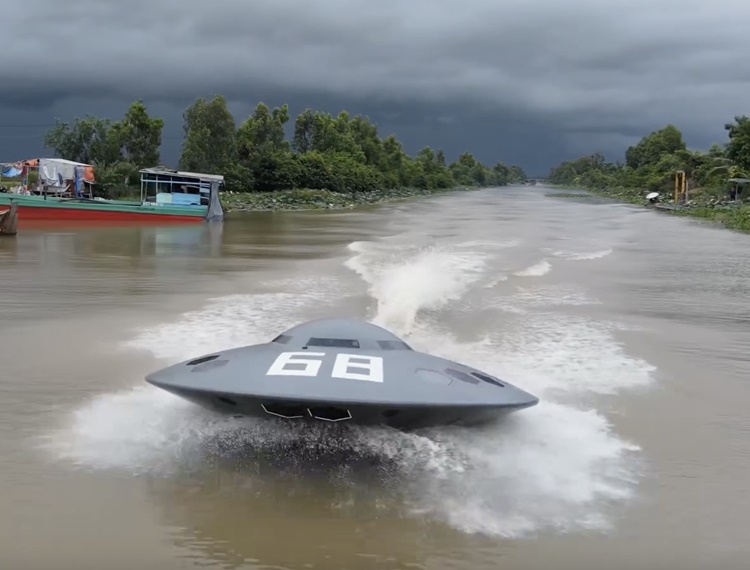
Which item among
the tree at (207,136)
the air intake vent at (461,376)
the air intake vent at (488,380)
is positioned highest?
the tree at (207,136)

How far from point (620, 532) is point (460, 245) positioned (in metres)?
20.6

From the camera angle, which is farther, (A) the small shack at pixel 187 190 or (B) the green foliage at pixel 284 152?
(B) the green foliage at pixel 284 152

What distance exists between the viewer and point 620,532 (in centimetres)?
480

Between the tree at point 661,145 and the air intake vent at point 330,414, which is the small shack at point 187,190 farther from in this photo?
the tree at point 661,145

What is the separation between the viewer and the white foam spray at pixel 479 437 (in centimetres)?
517

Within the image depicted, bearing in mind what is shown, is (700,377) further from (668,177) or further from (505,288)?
(668,177)

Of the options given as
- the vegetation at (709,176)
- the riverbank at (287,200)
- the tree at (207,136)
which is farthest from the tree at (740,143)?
the tree at (207,136)

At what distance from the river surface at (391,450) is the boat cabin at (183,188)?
77.9 feet

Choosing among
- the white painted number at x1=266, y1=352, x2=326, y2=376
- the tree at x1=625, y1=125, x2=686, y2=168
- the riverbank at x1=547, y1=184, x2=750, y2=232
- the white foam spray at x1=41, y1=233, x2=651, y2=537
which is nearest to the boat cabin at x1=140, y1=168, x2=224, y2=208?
the riverbank at x1=547, y1=184, x2=750, y2=232

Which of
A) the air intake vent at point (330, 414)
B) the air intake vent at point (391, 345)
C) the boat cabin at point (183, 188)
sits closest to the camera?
the air intake vent at point (330, 414)

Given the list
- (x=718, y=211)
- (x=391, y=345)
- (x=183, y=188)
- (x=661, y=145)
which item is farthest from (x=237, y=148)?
(x=661, y=145)

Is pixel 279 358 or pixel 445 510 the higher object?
pixel 279 358

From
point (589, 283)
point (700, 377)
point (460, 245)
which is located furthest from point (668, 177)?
point (700, 377)

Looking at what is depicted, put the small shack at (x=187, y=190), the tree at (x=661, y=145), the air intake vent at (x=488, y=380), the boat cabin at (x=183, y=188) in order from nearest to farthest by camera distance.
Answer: the air intake vent at (x=488, y=380) → the small shack at (x=187, y=190) → the boat cabin at (x=183, y=188) → the tree at (x=661, y=145)
